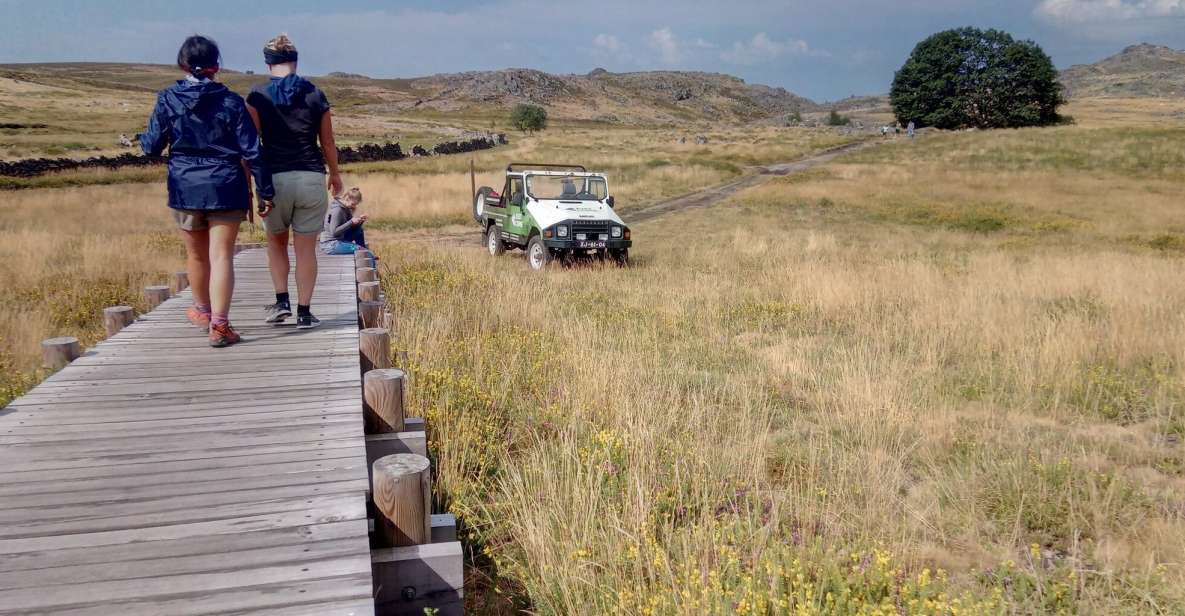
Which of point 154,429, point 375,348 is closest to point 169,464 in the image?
point 154,429

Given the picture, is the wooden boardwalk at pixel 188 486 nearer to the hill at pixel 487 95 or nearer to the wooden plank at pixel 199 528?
the wooden plank at pixel 199 528

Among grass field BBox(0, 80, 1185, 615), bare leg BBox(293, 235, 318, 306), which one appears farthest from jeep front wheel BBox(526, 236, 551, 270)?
bare leg BBox(293, 235, 318, 306)

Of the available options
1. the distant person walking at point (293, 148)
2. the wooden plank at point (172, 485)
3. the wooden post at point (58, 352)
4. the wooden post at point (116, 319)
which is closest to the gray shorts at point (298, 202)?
the distant person walking at point (293, 148)

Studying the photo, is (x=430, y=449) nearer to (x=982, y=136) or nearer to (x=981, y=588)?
(x=981, y=588)

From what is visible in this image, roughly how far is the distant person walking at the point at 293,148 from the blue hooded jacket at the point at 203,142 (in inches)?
11.7

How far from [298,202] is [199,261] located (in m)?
0.79

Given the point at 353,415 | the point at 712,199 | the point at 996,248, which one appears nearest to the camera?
the point at 353,415

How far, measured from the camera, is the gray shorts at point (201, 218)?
480cm

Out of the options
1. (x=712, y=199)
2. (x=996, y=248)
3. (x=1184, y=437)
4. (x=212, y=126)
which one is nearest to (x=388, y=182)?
(x=712, y=199)

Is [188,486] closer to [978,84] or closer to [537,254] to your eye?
[537,254]

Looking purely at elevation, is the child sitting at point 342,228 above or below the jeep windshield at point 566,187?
below

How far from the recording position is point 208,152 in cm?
470

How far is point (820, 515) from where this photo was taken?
4082mm

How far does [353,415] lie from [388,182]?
27570 mm
